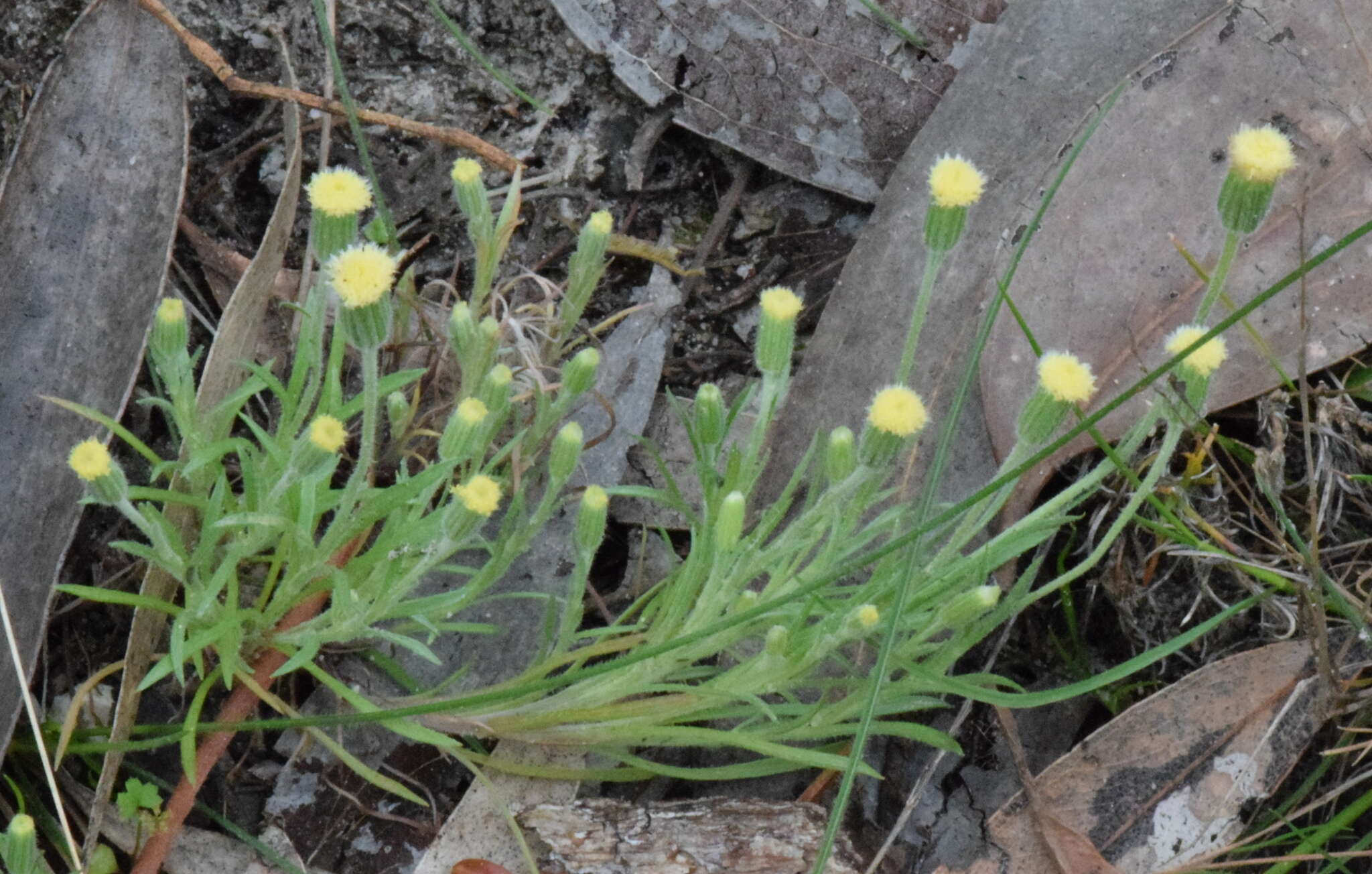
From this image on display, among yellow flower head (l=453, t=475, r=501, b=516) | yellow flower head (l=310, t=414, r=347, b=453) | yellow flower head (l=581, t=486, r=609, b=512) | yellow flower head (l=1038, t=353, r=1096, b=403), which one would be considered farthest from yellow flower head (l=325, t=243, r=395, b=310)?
yellow flower head (l=1038, t=353, r=1096, b=403)

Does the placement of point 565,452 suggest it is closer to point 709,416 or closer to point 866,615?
point 709,416

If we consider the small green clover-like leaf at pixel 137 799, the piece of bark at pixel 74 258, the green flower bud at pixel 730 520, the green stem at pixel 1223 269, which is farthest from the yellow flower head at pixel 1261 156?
the small green clover-like leaf at pixel 137 799

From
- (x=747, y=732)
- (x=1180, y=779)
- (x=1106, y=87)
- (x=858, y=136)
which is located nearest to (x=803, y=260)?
(x=858, y=136)

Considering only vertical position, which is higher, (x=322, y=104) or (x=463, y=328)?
(x=322, y=104)

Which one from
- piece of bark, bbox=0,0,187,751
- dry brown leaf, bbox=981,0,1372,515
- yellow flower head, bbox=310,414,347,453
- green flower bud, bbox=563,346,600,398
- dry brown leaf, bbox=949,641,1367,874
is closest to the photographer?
yellow flower head, bbox=310,414,347,453

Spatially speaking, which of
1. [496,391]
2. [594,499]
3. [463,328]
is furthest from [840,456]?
[463,328]

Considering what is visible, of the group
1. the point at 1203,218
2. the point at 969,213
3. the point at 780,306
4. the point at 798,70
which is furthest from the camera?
the point at 798,70

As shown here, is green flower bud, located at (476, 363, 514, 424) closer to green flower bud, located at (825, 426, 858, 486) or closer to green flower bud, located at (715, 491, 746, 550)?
green flower bud, located at (715, 491, 746, 550)
